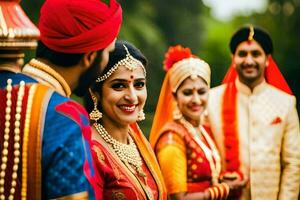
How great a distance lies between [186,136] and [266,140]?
2.78ft

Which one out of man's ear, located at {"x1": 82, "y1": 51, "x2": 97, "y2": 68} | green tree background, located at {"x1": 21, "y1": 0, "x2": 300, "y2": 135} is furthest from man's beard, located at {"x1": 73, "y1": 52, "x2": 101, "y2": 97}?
green tree background, located at {"x1": 21, "y1": 0, "x2": 300, "y2": 135}

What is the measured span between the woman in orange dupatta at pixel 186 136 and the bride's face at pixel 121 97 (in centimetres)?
113

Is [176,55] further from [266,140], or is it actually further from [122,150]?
[122,150]

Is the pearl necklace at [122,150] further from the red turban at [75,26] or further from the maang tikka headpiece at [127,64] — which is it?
the red turban at [75,26]

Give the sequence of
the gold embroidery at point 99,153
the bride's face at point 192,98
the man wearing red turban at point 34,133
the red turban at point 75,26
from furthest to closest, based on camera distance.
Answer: the bride's face at point 192,98, the gold embroidery at point 99,153, the red turban at point 75,26, the man wearing red turban at point 34,133

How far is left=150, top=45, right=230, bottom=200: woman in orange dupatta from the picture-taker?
19.7ft

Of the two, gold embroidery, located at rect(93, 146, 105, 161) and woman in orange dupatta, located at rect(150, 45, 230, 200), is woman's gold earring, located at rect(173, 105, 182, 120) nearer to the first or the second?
woman in orange dupatta, located at rect(150, 45, 230, 200)

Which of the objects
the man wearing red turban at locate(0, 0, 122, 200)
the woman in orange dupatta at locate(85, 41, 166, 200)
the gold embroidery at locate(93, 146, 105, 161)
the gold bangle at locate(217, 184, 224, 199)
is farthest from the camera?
the gold bangle at locate(217, 184, 224, 199)

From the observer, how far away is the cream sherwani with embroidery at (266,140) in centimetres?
664

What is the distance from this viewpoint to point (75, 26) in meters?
3.84

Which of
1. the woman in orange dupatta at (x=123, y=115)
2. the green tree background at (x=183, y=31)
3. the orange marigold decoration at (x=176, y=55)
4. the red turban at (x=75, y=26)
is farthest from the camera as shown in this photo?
the green tree background at (x=183, y=31)

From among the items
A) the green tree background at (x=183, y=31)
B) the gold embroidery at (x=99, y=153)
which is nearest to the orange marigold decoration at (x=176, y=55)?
the gold embroidery at (x=99, y=153)

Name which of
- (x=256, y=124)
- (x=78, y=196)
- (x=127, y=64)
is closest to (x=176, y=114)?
(x=256, y=124)

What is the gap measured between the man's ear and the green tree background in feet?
38.4
